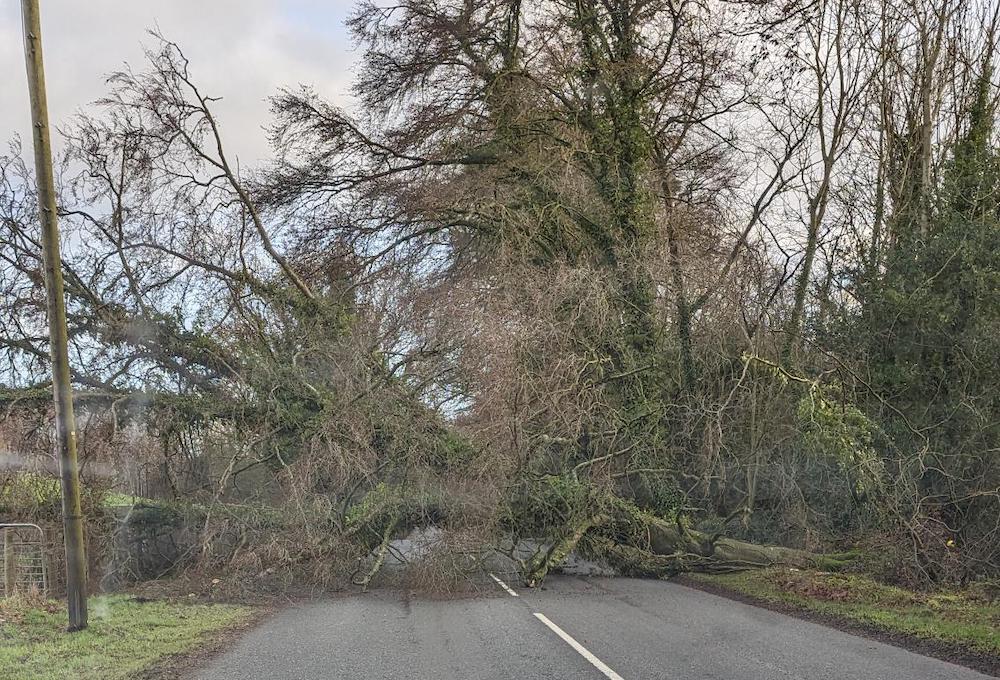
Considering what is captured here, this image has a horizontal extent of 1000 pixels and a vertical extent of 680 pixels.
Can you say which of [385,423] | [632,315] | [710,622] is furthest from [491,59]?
[710,622]

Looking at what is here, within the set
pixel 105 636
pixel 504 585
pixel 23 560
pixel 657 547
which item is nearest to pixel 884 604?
pixel 657 547

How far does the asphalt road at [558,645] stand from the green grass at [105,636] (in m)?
0.72

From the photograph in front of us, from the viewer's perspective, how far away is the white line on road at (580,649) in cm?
778

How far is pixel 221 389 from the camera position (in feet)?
54.1

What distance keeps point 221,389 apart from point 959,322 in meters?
13.7

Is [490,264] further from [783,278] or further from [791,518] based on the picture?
[791,518]

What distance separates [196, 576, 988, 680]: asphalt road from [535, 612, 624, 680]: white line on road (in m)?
0.02

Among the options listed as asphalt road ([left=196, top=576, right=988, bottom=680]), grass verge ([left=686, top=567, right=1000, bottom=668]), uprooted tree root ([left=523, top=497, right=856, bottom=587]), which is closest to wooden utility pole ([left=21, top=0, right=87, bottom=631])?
asphalt road ([left=196, top=576, right=988, bottom=680])

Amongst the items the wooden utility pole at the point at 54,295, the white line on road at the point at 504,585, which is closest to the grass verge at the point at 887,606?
the white line on road at the point at 504,585

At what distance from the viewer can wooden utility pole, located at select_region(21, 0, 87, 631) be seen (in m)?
10.7

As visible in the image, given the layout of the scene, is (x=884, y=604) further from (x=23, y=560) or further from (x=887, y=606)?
(x=23, y=560)

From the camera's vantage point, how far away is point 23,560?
13.3 meters

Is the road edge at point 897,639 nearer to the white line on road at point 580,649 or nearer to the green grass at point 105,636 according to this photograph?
the white line on road at point 580,649

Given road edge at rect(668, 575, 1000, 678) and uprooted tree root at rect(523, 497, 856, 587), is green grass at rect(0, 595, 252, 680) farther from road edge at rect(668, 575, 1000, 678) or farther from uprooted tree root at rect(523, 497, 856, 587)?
road edge at rect(668, 575, 1000, 678)
